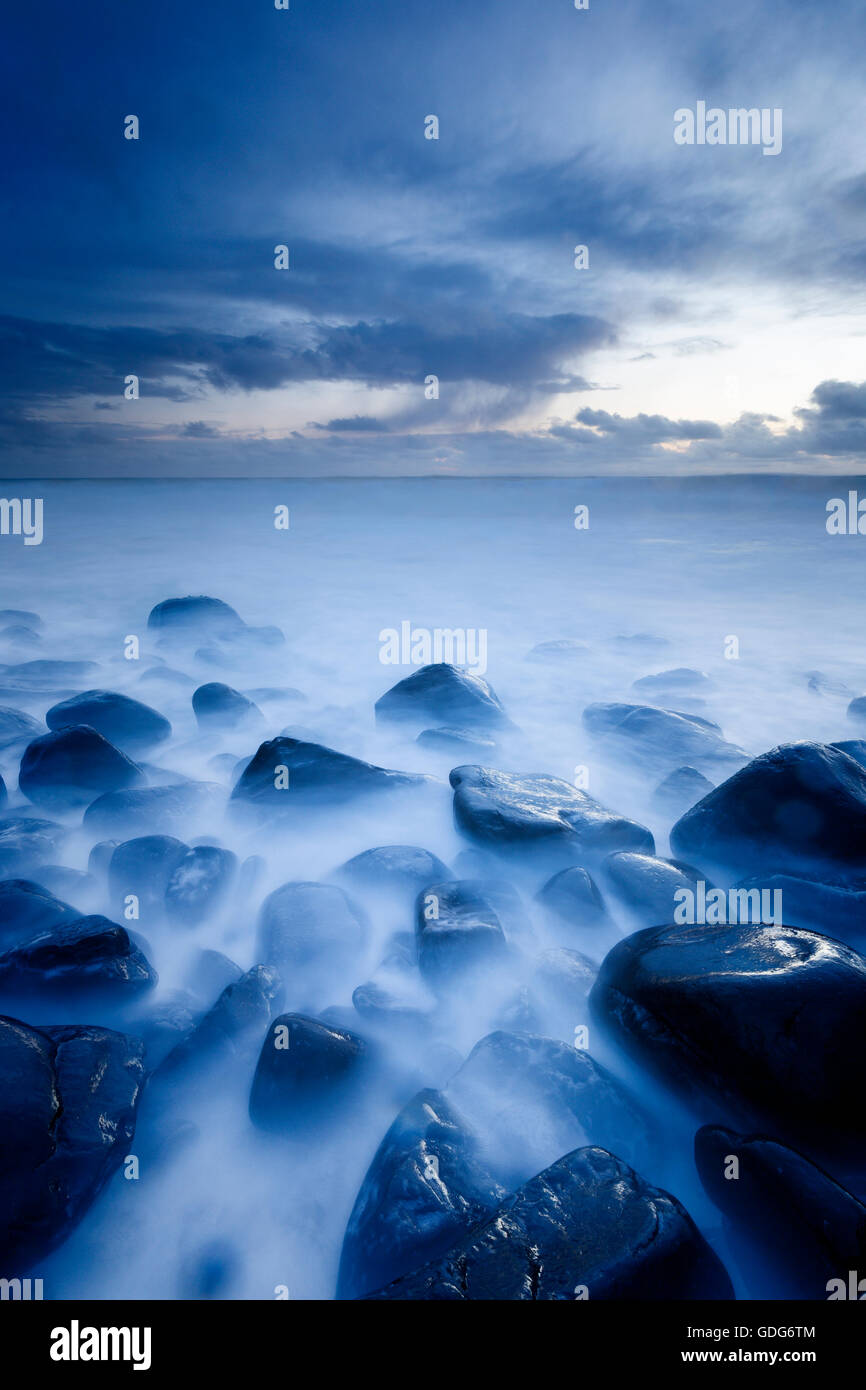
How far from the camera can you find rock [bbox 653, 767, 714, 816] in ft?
13.1

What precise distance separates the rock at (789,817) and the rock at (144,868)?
2.62m

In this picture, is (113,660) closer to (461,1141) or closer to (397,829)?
(397,829)

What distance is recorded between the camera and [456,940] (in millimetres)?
Answer: 2605

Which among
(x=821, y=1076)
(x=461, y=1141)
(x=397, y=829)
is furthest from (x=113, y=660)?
(x=821, y=1076)

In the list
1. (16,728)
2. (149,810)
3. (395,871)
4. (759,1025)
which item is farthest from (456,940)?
(16,728)

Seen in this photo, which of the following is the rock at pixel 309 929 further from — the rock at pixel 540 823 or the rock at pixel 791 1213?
the rock at pixel 791 1213

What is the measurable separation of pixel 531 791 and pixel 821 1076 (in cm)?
204

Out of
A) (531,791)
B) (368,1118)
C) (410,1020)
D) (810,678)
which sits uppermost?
(810,678)

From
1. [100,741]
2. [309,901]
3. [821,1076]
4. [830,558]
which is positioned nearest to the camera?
[821,1076]

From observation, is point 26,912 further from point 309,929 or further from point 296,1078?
point 296,1078

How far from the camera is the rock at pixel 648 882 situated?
113 inches

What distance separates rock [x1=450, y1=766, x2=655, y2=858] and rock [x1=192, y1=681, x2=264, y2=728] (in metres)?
2.23

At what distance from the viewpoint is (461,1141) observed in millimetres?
1899

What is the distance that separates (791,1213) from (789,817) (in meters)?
1.86
